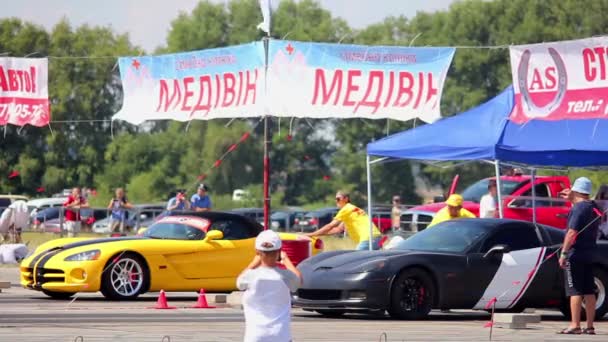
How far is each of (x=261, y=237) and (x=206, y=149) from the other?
71.5 metres

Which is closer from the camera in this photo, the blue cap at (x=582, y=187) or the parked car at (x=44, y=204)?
the blue cap at (x=582, y=187)

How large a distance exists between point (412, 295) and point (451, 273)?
512 millimetres

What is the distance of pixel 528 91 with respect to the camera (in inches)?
832

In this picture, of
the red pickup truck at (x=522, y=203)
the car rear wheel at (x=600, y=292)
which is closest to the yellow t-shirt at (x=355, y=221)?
the car rear wheel at (x=600, y=292)

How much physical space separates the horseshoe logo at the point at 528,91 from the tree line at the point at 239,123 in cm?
4911

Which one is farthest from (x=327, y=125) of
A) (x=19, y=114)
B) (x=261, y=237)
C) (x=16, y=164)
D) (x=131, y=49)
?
(x=261, y=237)

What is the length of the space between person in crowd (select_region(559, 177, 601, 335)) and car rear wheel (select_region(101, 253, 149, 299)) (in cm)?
626

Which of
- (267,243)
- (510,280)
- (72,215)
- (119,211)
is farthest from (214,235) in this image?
(72,215)

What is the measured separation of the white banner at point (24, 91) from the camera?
28.0 m

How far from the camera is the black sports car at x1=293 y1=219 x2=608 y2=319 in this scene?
53.2ft

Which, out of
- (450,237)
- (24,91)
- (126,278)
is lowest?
(126,278)

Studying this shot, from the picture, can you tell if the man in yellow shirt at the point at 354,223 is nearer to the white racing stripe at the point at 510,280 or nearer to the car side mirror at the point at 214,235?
the car side mirror at the point at 214,235

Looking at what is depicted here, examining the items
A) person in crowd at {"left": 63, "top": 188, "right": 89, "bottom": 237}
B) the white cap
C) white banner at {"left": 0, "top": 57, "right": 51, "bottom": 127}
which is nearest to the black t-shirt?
the white cap

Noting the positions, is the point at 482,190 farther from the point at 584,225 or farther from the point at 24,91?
the point at 584,225
